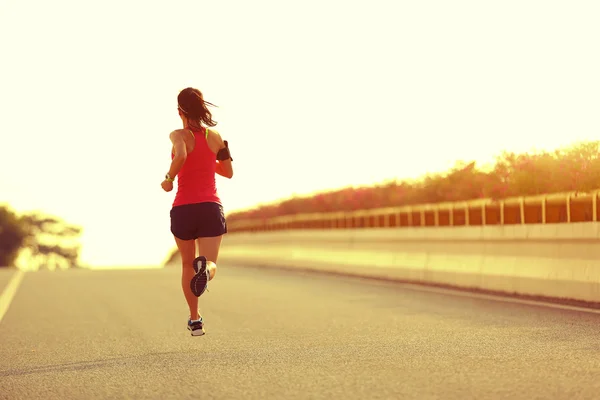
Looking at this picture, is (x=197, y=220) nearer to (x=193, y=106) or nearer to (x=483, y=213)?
(x=193, y=106)

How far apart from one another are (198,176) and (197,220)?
382mm

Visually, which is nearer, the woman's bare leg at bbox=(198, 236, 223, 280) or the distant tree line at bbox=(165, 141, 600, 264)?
the woman's bare leg at bbox=(198, 236, 223, 280)

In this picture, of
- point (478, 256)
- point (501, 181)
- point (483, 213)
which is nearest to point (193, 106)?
point (478, 256)

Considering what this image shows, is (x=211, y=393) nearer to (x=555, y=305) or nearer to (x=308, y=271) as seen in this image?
(x=555, y=305)

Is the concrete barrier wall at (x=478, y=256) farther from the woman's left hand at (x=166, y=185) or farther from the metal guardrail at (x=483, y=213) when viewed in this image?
the woman's left hand at (x=166, y=185)

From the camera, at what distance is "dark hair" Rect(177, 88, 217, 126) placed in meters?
9.45

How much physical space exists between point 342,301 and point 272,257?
44.7 feet

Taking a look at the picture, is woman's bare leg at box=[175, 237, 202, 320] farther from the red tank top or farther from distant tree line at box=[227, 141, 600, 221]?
distant tree line at box=[227, 141, 600, 221]

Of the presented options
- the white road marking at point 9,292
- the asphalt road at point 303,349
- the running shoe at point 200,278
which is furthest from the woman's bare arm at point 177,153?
the white road marking at point 9,292

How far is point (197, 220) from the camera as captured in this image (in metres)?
9.32

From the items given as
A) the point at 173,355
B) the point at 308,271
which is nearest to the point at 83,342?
the point at 173,355

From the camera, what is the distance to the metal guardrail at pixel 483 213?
12.8 meters

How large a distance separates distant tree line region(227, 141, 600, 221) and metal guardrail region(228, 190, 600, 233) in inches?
14.8

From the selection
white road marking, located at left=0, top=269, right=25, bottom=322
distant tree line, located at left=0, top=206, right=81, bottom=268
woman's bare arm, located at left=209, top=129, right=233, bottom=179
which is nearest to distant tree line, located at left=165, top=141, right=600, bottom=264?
woman's bare arm, located at left=209, top=129, right=233, bottom=179
